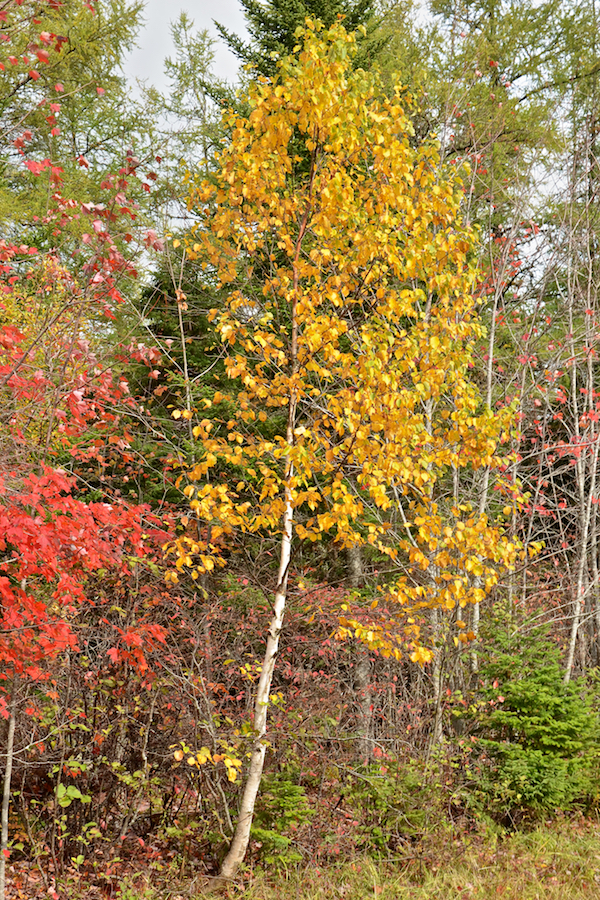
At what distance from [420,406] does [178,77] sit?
31.0 feet

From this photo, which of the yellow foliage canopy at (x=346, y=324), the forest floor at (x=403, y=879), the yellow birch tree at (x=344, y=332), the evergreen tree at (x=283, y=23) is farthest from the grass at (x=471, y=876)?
the evergreen tree at (x=283, y=23)

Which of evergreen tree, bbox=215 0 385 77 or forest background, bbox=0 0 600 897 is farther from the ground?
evergreen tree, bbox=215 0 385 77

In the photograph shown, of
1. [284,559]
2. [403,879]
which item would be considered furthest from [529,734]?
[284,559]

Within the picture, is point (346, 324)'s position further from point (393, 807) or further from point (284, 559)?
point (393, 807)

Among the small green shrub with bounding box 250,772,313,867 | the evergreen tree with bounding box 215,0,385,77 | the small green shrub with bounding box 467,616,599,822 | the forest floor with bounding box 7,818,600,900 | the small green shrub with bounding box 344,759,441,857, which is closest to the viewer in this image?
the forest floor with bounding box 7,818,600,900

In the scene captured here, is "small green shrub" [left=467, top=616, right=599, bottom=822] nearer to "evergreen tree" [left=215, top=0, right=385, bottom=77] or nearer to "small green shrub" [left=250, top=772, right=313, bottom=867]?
"small green shrub" [left=250, top=772, right=313, bottom=867]

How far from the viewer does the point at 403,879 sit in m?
4.92

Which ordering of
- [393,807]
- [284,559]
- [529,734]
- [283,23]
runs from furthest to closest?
[283,23] → [529,734] → [393,807] → [284,559]

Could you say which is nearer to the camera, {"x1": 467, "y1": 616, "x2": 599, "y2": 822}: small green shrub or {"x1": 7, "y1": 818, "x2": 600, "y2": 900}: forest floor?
{"x1": 7, "y1": 818, "x2": 600, "y2": 900}: forest floor

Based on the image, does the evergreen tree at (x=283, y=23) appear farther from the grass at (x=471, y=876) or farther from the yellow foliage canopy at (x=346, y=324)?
the grass at (x=471, y=876)

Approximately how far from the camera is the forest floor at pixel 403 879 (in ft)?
15.2

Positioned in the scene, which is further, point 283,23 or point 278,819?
point 283,23

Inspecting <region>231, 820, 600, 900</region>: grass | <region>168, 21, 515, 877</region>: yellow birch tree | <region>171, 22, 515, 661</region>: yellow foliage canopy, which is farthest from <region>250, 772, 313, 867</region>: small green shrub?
<region>171, 22, 515, 661</region>: yellow foliage canopy

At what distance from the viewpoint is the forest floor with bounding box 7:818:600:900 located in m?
4.63
